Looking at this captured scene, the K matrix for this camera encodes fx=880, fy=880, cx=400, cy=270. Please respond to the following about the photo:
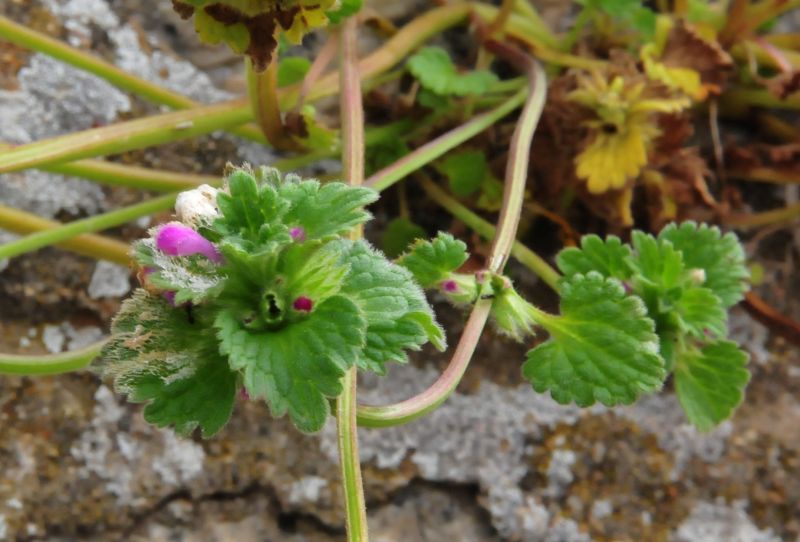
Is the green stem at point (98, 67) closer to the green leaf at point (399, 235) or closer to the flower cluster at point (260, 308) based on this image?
the green leaf at point (399, 235)

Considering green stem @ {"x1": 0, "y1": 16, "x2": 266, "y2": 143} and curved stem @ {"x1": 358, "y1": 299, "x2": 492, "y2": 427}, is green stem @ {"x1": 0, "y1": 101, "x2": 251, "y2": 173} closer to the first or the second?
green stem @ {"x1": 0, "y1": 16, "x2": 266, "y2": 143}

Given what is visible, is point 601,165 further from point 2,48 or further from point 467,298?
point 2,48

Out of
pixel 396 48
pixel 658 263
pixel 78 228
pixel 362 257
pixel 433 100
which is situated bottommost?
pixel 362 257

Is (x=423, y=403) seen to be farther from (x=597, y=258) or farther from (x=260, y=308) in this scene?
(x=597, y=258)

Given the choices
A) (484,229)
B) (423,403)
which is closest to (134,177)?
(484,229)

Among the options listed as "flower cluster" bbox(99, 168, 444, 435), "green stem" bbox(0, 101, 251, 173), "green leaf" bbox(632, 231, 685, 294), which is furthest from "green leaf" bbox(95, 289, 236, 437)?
"green leaf" bbox(632, 231, 685, 294)

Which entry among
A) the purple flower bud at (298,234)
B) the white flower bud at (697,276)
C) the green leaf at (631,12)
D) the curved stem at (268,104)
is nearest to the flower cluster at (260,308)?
the purple flower bud at (298,234)
